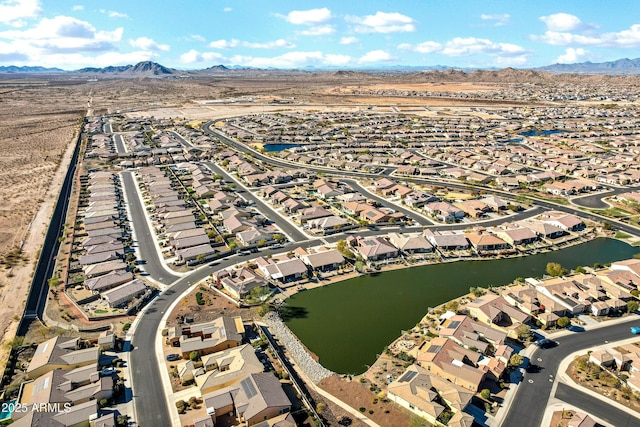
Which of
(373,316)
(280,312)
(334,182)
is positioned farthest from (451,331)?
(334,182)

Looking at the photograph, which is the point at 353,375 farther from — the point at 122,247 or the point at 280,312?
the point at 122,247

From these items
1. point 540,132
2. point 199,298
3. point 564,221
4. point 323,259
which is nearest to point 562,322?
point 323,259

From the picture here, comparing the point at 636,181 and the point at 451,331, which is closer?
the point at 451,331

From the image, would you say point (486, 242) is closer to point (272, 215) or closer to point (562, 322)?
point (562, 322)

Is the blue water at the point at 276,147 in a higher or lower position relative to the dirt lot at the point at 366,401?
higher

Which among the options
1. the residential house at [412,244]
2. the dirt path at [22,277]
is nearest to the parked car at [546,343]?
the residential house at [412,244]

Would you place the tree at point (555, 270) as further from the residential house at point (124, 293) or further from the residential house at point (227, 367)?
the residential house at point (124, 293)
